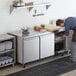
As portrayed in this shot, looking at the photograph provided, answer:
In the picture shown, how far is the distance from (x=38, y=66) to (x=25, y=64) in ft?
0.95

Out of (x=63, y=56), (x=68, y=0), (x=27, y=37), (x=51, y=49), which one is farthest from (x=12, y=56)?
(x=68, y=0)

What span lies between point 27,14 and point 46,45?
857 mm

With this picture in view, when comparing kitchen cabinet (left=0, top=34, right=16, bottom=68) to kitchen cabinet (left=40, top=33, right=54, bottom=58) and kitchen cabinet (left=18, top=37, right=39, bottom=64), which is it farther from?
kitchen cabinet (left=40, top=33, right=54, bottom=58)

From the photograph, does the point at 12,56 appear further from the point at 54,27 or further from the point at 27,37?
the point at 54,27

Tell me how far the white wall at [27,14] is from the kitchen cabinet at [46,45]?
57 cm

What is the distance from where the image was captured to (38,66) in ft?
17.1

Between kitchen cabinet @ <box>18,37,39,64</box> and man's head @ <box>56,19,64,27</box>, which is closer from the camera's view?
kitchen cabinet @ <box>18,37,39,64</box>

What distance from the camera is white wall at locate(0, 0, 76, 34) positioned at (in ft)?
17.3

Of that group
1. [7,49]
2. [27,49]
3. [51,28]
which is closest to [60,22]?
[51,28]

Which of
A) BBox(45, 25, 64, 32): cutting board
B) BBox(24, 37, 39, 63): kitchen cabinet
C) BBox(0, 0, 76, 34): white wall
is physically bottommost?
BBox(24, 37, 39, 63): kitchen cabinet

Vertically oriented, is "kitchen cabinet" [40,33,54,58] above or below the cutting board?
below

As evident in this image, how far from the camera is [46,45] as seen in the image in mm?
5457

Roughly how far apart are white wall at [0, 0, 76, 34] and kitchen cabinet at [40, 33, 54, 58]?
57 centimetres

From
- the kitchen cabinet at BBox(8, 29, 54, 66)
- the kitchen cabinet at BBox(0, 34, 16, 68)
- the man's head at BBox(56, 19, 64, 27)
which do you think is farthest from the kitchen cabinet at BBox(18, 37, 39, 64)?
the man's head at BBox(56, 19, 64, 27)
